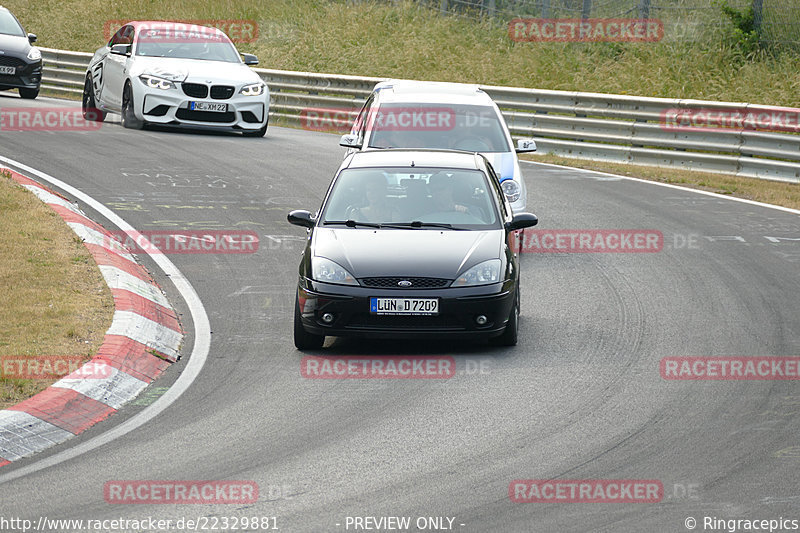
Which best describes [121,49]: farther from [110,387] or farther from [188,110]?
[110,387]

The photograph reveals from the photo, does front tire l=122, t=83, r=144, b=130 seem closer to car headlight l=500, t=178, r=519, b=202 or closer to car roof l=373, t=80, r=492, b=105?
car roof l=373, t=80, r=492, b=105

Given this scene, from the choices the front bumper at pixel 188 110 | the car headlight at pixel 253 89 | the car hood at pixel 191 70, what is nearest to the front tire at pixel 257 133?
the front bumper at pixel 188 110

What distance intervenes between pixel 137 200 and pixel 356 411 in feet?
26.6

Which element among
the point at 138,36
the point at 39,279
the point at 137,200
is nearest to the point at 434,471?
the point at 39,279

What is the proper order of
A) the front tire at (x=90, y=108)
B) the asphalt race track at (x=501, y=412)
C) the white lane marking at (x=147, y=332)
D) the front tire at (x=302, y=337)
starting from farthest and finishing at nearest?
the front tire at (x=90, y=108) → the front tire at (x=302, y=337) → the white lane marking at (x=147, y=332) → the asphalt race track at (x=501, y=412)

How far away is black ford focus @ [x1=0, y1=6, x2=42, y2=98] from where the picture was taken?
79.6 ft

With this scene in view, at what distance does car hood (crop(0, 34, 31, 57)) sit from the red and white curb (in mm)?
13265

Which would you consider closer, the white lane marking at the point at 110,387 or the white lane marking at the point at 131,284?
the white lane marking at the point at 110,387

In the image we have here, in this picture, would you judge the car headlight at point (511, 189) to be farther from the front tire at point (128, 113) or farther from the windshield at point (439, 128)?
the front tire at point (128, 113)

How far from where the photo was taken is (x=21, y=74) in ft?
80.5

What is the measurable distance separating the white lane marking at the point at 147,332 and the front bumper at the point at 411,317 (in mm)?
1156

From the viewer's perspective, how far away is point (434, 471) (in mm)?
6625

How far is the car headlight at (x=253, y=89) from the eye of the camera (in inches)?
815

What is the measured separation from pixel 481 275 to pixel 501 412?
176 centimetres
